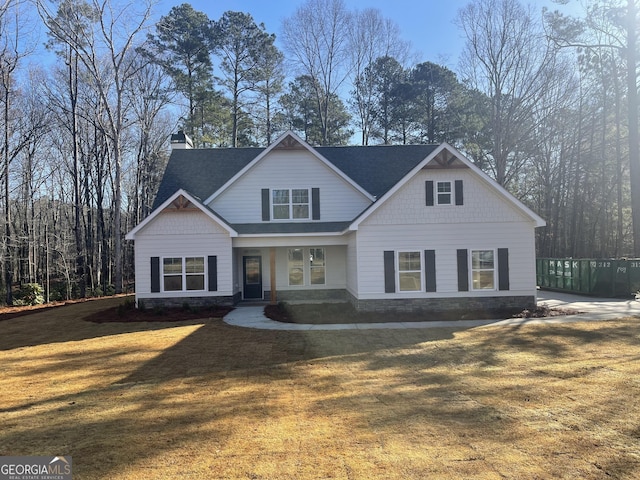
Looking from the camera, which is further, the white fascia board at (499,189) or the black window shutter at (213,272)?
the black window shutter at (213,272)

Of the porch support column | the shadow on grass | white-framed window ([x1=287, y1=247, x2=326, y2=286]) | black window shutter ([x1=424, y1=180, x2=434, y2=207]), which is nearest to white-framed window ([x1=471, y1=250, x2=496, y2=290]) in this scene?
black window shutter ([x1=424, y1=180, x2=434, y2=207])

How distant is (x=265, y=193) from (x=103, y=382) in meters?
11.1

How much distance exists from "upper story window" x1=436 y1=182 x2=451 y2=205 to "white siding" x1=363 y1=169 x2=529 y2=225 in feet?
0.45

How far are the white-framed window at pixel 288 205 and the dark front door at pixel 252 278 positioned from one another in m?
2.31

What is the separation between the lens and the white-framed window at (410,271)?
14219 millimetres

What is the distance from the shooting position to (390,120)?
32.0m

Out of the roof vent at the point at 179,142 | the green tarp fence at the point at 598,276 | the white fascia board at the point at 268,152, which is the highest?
the roof vent at the point at 179,142

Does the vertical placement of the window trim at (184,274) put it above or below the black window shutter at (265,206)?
below

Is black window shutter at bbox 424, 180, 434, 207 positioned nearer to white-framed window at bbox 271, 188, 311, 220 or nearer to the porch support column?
white-framed window at bbox 271, 188, 311, 220

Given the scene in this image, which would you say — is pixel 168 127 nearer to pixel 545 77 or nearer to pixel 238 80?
pixel 238 80

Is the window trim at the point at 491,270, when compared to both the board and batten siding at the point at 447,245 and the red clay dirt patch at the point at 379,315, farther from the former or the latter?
the red clay dirt patch at the point at 379,315

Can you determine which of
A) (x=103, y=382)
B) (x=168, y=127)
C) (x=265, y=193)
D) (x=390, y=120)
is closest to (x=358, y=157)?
(x=265, y=193)

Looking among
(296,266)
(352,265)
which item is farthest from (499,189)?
(296,266)

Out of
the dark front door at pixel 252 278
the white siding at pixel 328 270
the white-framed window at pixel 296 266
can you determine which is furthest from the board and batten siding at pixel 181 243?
the white-framed window at pixel 296 266
